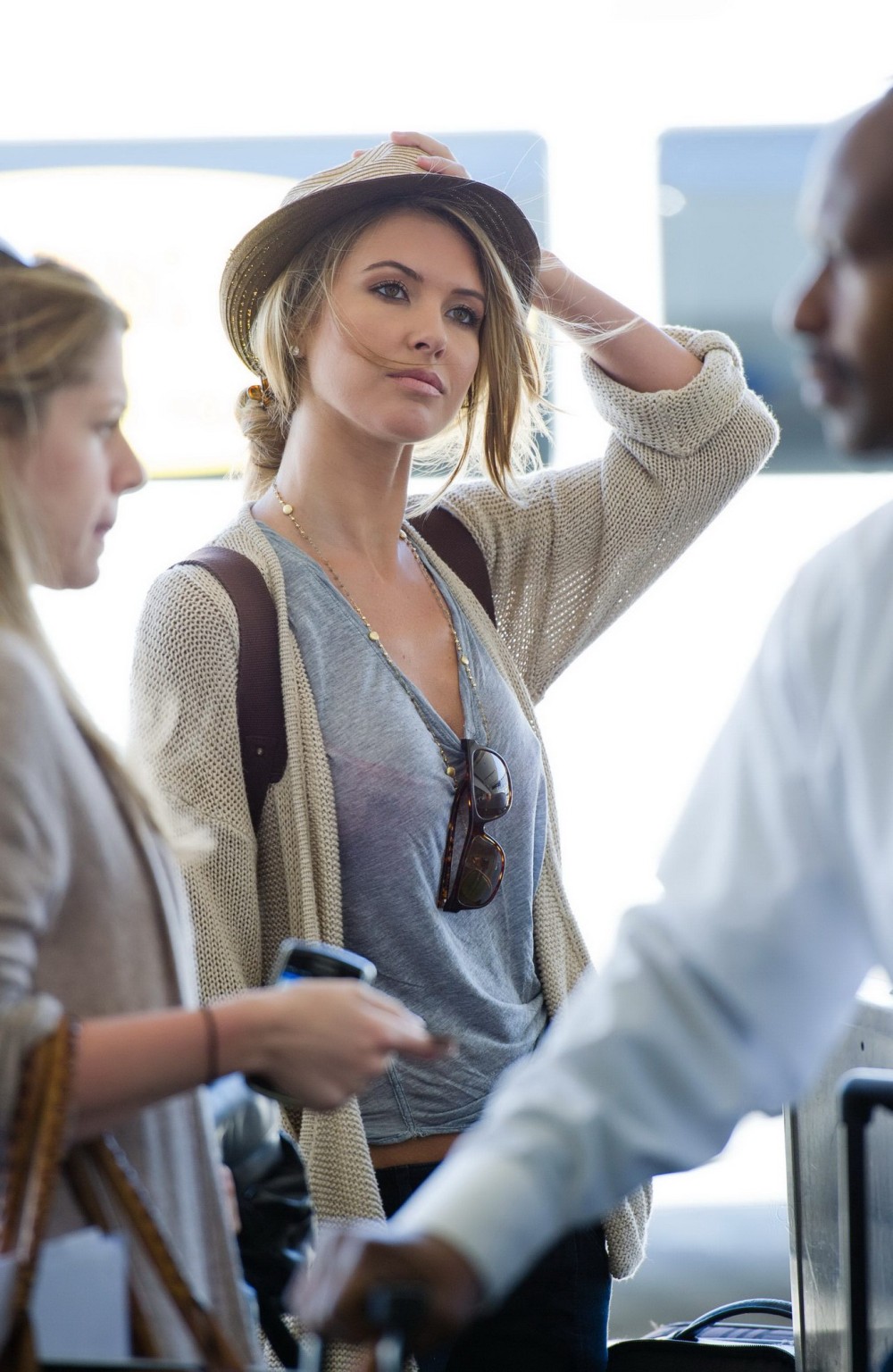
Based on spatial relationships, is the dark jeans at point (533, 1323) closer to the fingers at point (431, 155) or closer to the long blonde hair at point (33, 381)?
the long blonde hair at point (33, 381)

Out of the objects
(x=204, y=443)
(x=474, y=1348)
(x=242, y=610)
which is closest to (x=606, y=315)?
(x=242, y=610)

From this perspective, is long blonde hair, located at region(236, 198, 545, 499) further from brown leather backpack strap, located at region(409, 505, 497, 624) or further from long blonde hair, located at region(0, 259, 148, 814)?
long blonde hair, located at region(0, 259, 148, 814)

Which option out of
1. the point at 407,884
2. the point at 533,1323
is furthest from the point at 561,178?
the point at 533,1323

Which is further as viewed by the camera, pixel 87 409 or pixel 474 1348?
pixel 474 1348

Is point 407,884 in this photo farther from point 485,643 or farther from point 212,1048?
point 212,1048

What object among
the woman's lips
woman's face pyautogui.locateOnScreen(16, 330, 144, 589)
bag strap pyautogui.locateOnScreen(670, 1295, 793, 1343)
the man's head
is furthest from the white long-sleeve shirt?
bag strap pyautogui.locateOnScreen(670, 1295, 793, 1343)

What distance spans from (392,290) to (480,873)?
729mm

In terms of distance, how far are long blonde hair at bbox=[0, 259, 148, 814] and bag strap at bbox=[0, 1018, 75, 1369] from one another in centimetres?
22

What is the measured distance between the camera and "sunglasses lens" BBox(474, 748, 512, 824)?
1740mm

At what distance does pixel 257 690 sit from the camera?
1.67 metres

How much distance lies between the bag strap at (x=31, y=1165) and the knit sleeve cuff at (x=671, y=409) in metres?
1.39

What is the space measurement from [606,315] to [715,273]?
2.31 metres

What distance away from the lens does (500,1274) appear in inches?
34.1

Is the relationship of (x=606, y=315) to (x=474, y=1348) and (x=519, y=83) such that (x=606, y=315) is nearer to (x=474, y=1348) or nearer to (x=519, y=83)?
(x=474, y=1348)
